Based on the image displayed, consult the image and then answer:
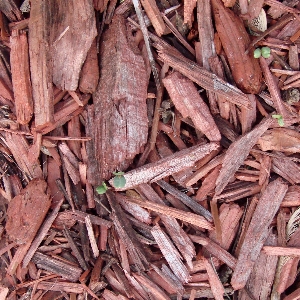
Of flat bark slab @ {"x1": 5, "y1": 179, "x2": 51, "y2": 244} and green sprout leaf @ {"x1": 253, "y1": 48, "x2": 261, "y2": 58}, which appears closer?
green sprout leaf @ {"x1": 253, "y1": 48, "x2": 261, "y2": 58}

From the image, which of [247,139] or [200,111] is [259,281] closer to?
[247,139]

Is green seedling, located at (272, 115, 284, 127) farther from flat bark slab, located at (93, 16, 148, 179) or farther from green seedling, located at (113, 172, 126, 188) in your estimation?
green seedling, located at (113, 172, 126, 188)

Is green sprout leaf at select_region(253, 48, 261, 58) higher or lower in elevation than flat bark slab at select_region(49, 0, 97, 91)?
lower

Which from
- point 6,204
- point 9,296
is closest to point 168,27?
point 6,204

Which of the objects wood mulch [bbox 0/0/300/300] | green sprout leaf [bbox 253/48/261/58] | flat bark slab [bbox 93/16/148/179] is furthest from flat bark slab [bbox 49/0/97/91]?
green sprout leaf [bbox 253/48/261/58]

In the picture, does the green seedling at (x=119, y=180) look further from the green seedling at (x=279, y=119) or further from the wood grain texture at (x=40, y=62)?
the green seedling at (x=279, y=119)

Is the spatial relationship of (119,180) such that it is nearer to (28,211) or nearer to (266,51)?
(28,211)

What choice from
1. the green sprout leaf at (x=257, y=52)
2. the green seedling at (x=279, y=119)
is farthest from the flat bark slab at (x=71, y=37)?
the green seedling at (x=279, y=119)

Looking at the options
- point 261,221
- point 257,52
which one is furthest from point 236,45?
point 261,221
